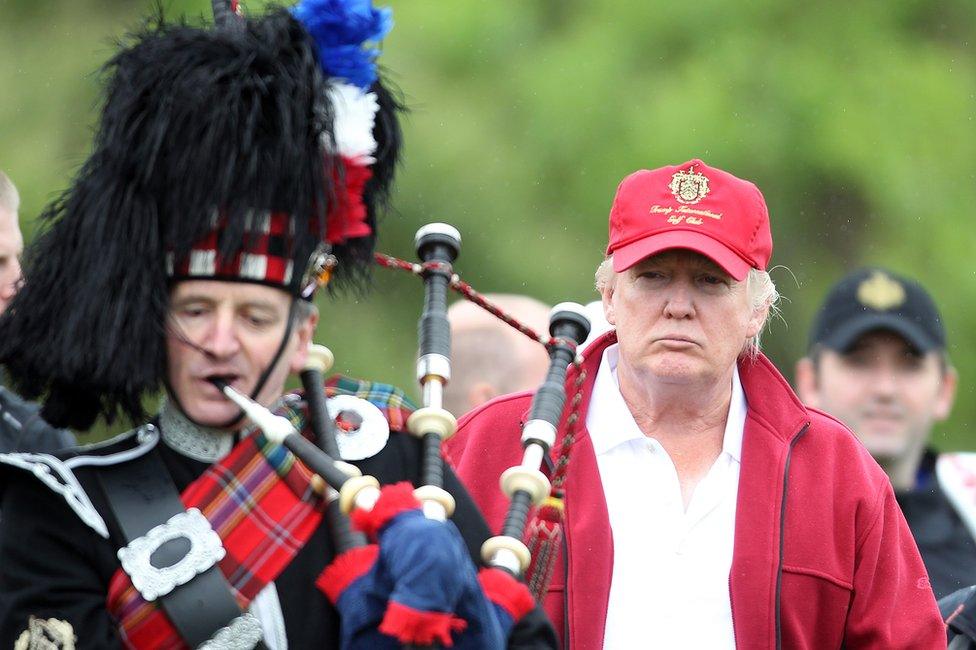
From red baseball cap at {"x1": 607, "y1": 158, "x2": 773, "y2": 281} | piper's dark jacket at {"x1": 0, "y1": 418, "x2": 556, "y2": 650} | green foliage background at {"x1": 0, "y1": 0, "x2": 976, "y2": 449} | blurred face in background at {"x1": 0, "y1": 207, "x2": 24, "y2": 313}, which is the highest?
green foliage background at {"x1": 0, "y1": 0, "x2": 976, "y2": 449}

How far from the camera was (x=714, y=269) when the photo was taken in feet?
16.5

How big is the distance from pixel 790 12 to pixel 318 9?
6.07 meters

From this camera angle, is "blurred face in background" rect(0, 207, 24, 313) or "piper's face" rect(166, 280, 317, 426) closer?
"piper's face" rect(166, 280, 317, 426)

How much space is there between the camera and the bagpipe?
3674 millimetres

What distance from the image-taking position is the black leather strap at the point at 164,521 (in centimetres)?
383

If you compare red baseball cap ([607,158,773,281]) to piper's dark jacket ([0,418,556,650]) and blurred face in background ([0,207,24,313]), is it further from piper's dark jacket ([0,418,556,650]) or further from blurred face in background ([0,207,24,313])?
blurred face in background ([0,207,24,313])

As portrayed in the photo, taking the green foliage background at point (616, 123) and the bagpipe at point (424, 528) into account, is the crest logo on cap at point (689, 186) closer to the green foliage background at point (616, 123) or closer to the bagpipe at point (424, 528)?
the bagpipe at point (424, 528)

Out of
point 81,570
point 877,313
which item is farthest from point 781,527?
point 877,313

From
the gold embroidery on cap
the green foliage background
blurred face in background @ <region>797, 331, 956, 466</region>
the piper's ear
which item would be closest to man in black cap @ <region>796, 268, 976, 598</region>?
blurred face in background @ <region>797, 331, 956, 466</region>

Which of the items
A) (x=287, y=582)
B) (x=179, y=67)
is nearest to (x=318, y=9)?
(x=179, y=67)

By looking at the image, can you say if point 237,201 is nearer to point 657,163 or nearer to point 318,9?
point 318,9

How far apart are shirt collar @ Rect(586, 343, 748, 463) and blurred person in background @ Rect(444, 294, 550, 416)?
6.58ft

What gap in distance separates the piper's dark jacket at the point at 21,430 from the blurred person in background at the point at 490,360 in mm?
1990

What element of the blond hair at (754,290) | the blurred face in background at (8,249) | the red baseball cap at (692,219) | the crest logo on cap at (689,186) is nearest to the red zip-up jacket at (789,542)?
the blond hair at (754,290)
